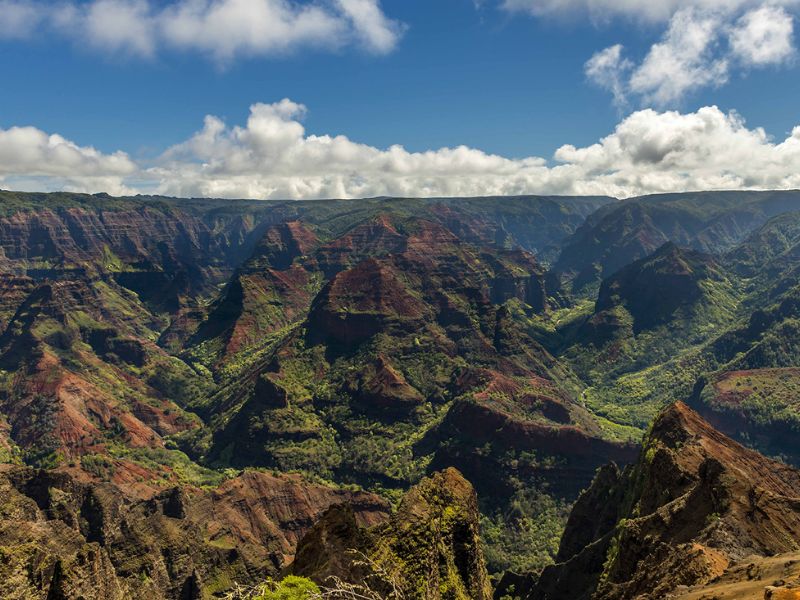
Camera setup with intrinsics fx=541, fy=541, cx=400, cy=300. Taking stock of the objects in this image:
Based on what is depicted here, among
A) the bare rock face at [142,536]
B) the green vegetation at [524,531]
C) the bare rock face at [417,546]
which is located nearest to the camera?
the bare rock face at [417,546]

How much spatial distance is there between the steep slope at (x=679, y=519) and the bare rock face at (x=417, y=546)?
52.1 ft

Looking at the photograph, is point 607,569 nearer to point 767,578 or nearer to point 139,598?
point 767,578

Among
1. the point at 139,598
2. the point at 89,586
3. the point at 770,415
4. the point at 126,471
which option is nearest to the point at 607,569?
the point at 89,586

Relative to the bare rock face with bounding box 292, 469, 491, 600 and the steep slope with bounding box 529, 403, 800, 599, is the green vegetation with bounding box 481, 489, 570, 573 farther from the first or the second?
the bare rock face with bounding box 292, 469, 491, 600

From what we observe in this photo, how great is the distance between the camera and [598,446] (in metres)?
149

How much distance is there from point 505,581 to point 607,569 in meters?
36.0

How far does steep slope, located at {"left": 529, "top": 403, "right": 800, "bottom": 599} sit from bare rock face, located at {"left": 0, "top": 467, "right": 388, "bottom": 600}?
1199 inches

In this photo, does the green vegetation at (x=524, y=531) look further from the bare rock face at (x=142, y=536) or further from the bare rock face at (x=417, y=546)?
the bare rock face at (x=417, y=546)

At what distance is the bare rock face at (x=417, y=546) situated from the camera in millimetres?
51219

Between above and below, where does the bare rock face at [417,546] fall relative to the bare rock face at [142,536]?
above

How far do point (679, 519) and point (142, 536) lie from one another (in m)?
82.7

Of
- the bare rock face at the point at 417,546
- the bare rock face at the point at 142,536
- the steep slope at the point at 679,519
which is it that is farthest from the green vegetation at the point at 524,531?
the bare rock face at the point at 417,546

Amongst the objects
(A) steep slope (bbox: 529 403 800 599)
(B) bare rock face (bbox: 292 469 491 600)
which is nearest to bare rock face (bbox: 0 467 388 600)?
(B) bare rock face (bbox: 292 469 491 600)

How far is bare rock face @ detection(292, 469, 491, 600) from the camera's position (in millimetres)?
51219
